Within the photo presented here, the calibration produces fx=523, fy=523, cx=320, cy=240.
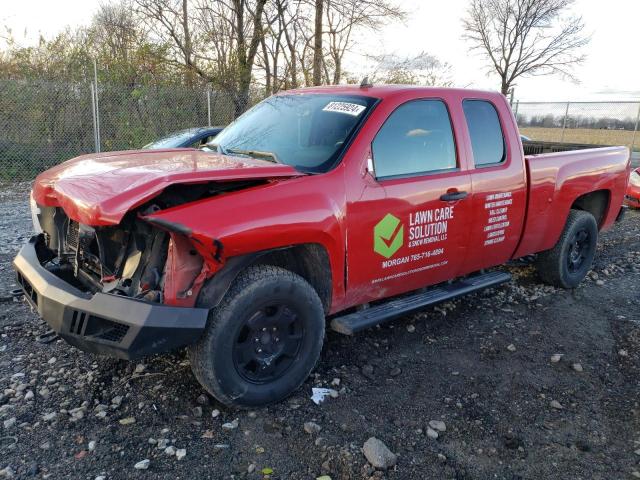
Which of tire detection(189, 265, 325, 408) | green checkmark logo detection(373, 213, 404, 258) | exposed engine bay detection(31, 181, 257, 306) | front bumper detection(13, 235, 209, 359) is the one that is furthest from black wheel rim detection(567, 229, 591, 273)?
front bumper detection(13, 235, 209, 359)

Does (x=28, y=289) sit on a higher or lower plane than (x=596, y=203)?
lower

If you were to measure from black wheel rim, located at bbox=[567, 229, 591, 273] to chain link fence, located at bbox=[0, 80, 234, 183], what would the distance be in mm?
9766

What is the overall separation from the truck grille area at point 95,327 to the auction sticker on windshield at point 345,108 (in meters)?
2.03

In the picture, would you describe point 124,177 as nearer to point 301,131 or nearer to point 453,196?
point 301,131

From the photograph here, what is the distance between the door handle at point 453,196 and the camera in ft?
12.3

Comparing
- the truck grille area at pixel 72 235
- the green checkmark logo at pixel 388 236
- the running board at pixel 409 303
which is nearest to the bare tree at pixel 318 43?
the running board at pixel 409 303

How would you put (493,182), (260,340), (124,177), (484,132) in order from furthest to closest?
1. (484,132)
2. (493,182)
3. (260,340)
4. (124,177)

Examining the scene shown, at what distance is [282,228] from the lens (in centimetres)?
→ 287

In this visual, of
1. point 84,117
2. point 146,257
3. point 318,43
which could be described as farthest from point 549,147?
point 318,43

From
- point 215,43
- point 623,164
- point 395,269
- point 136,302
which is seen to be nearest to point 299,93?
point 395,269

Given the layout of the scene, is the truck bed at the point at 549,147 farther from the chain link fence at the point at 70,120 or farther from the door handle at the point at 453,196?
the chain link fence at the point at 70,120

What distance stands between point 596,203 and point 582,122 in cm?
1646

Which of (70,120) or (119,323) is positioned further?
(70,120)

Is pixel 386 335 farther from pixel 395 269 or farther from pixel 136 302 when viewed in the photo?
pixel 136 302
